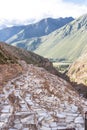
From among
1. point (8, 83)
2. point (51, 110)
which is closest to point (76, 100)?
point (51, 110)

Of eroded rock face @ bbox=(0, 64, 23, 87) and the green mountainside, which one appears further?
the green mountainside

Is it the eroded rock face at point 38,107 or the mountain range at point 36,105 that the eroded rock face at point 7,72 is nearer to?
the mountain range at point 36,105

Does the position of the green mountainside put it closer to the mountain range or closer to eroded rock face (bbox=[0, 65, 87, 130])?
the mountain range

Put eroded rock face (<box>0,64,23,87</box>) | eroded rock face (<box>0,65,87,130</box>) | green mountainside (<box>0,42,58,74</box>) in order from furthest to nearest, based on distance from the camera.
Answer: green mountainside (<box>0,42,58,74</box>)
eroded rock face (<box>0,64,23,87</box>)
eroded rock face (<box>0,65,87,130</box>)

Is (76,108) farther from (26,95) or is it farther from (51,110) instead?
(26,95)

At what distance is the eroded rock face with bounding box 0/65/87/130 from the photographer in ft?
67.7

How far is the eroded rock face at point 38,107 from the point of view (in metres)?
20.6

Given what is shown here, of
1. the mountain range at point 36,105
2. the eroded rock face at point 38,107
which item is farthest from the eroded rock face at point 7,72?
the eroded rock face at point 38,107

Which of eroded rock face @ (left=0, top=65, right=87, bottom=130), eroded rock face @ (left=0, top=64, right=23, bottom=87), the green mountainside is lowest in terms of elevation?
eroded rock face @ (left=0, top=65, right=87, bottom=130)

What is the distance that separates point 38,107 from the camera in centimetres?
2372

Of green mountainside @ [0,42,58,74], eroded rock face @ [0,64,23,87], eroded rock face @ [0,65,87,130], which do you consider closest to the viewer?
eroded rock face @ [0,65,87,130]

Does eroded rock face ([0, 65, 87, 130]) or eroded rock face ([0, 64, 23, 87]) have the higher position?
eroded rock face ([0, 64, 23, 87])

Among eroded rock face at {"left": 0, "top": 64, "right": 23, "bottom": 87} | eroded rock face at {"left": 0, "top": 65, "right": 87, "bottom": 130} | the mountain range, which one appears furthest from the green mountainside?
eroded rock face at {"left": 0, "top": 65, "right": 87, "bottom": 130}

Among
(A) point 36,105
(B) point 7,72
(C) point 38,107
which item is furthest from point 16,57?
(C) point 38,107
